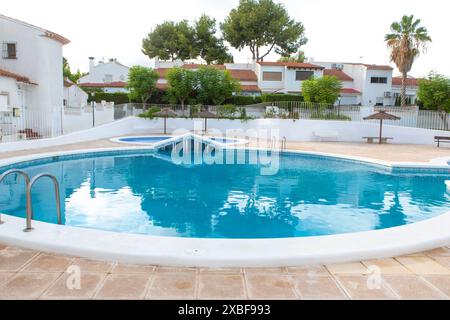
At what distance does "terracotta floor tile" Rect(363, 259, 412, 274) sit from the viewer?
162 inches

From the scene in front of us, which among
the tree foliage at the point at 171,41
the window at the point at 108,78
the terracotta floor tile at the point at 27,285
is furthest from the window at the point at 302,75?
the terracotta floor tile at the point at 27,285

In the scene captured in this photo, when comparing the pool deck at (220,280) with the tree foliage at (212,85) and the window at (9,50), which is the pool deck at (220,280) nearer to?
the window at (9,50)

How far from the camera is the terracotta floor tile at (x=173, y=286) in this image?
3.47 meters

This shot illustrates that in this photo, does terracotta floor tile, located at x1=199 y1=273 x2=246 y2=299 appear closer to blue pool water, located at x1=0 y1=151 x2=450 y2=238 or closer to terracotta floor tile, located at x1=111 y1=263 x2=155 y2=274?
terracotta floor tile, located at x1=111 y1=263 x2=155 y2=274

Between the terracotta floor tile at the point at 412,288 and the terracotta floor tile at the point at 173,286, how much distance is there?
2013 mm

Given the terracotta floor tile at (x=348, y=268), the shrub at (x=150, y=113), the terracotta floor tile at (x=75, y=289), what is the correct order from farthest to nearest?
1. the shrub at (x=150, y=113)
2. the terracotta floor tile at (x=348, y=268)
3. the terracotta floor tile at (x=75, y=289)

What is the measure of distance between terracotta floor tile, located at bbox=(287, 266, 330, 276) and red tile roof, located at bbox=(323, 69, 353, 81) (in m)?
41.1

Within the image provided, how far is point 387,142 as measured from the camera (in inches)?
933

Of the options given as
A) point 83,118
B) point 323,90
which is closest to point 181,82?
point 83,118

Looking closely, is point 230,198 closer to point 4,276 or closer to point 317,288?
point 317,288

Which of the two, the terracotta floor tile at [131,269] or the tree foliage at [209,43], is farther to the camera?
the tree foliage at [209,43]

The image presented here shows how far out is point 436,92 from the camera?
25.3 meters

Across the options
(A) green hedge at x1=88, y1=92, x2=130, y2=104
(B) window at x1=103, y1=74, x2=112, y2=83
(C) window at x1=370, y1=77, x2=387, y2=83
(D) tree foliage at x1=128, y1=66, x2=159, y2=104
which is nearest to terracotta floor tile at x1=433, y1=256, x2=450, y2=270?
(D) tree foliage at x1=128, y1=66, x2=159, y2=104
